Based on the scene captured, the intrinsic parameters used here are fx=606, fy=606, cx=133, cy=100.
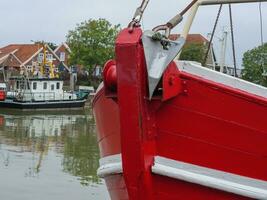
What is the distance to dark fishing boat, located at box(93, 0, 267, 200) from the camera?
4281 mm

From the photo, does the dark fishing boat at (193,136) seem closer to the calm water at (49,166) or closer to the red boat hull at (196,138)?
the red boat hull at (196,138)

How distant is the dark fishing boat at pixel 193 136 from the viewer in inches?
169

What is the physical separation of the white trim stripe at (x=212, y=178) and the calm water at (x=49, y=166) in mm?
4957

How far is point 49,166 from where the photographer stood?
12336 millimetres

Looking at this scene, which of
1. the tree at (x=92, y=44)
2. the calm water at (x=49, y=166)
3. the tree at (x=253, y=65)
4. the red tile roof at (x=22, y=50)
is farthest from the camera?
the red tile roof at (x=22, y=50)

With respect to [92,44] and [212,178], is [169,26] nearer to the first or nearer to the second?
[212,178]

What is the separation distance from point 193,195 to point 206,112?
0.62 meters

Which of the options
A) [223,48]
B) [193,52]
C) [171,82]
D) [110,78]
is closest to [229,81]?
[171,82]

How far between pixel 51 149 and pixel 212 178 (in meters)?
11.6

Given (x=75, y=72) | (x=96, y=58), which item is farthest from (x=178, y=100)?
(x=75, y=72)

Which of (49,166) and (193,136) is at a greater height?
(193,136)

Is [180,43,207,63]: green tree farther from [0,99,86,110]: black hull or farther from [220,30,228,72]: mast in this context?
[0,99,86,110]: black hull

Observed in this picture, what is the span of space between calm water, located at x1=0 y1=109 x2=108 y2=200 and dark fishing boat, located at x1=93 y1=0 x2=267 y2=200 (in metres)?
4.94

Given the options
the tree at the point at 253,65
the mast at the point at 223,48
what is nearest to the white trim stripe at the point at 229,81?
the mast at the point at 223,48
